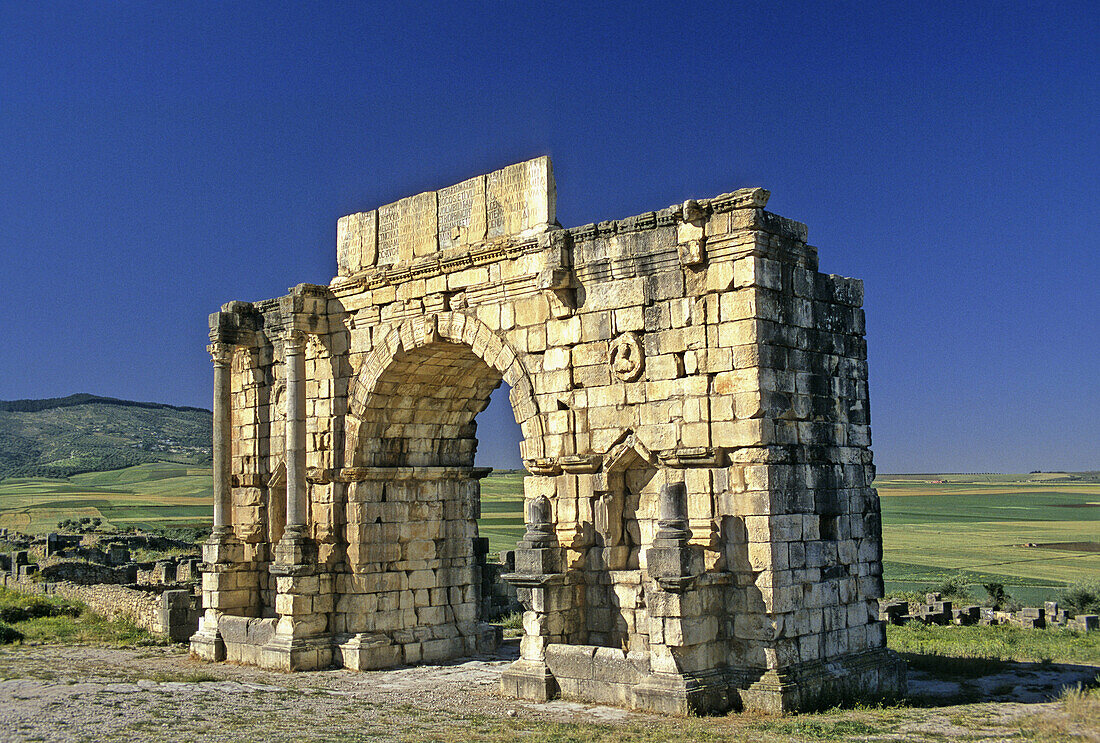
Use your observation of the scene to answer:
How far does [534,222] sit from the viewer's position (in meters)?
12.7

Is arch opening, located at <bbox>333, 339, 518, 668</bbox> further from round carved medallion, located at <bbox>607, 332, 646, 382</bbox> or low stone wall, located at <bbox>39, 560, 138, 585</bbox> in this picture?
low stone wall, located at <bbox>39, 560, 138, 585</bbox>

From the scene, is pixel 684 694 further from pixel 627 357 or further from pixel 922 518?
pixel 922 518

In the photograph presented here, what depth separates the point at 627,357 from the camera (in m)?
11.4

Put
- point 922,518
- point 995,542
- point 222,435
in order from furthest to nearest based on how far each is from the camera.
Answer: point 922,518 < point 995,542 < point 222,435

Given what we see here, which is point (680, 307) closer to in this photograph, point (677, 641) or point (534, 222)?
point (534, 222)

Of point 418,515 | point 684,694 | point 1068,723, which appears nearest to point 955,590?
point 418,515

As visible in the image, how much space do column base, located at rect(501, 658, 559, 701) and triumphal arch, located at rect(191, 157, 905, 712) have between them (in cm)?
3

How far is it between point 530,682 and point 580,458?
99.1 inches

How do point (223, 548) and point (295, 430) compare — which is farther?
point (223, 548)

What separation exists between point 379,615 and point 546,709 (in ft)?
14.4

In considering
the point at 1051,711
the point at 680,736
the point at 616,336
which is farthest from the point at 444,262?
the point at 1051,711

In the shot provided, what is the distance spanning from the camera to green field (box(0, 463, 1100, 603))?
1206 inches

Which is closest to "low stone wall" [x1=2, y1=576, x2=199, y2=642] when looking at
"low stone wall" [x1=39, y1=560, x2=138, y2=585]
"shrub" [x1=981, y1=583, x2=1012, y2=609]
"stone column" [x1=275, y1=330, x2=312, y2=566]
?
"low stone wall" [x1=39, y1=560, x2=138, y2=585]

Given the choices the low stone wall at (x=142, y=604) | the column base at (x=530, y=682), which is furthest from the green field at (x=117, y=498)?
the column base at (x=530, y=682)
